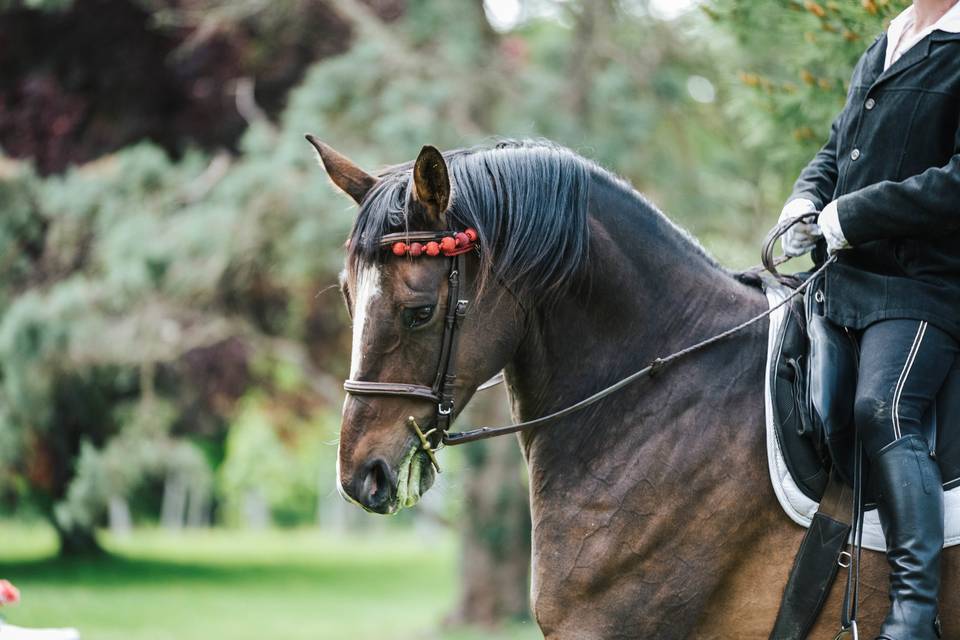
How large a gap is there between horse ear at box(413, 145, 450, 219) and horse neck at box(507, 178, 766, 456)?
478 mm

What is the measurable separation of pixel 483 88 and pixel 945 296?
9023 millimetres

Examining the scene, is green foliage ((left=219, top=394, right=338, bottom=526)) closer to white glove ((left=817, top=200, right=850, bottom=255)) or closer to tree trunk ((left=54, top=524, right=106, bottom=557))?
tree trunk ((left=54, top=524, right=106, bottom=557))

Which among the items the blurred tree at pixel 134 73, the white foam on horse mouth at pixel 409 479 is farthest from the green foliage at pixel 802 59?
the blurred tree at pixel 134 73

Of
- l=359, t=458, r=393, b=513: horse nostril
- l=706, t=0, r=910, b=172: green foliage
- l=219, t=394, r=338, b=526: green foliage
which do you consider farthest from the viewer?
l=219, t=394, r=338, b=526: green foliage

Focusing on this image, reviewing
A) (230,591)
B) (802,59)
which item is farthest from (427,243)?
(230,591)

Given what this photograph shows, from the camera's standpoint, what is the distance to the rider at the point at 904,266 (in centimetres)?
271

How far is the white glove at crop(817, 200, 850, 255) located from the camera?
9.74 feet

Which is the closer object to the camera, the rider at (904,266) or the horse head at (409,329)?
the rider at (904,266)

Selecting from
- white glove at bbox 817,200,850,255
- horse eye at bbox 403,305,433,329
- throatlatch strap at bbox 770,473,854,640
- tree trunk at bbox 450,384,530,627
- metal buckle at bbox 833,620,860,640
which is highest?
white glove at bbox 817,200,850,255

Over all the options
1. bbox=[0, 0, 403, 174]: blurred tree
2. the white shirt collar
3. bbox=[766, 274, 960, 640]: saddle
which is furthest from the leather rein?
bbox=[0, 0, 403, 174]: blurred tree

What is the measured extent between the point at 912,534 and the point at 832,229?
3.02 feet

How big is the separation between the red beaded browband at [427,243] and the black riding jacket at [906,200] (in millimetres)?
1159

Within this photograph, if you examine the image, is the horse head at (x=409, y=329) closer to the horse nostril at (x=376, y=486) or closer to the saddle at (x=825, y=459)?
the horse nostril at (x=376, y=486)

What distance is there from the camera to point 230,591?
17656 millimetres
